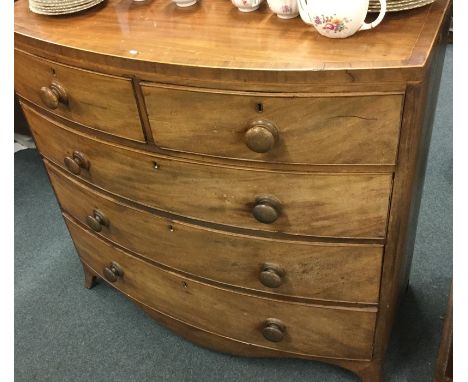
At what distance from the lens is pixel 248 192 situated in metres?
0.93

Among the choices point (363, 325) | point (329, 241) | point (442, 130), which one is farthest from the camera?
point (442, 130)

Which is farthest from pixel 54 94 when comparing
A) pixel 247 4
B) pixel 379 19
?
pixel 379 19

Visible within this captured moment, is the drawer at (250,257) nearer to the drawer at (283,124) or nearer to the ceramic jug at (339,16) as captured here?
the drawer at (283,124)

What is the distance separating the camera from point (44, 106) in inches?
45.6

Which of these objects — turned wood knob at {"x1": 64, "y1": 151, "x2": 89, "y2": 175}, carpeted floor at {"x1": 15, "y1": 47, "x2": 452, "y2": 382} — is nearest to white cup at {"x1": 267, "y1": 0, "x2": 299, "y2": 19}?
turned wood knob at {"x1": 64, "y1": 151, "x2": 89, "y2": 175}

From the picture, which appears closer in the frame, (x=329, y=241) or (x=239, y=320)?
(x=329, y=241)

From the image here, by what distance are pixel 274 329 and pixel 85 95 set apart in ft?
2.17

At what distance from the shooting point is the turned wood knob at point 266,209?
91 centimetres

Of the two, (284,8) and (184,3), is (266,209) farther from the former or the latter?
(184,3)

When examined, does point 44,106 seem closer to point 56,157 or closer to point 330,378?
point 56,157

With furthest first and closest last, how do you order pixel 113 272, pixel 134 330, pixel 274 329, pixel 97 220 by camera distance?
pixel 134 330
pixel 113 272
pixel 97 220
pixel 274 329

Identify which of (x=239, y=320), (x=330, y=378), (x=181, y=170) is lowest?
(x=330, y=378)

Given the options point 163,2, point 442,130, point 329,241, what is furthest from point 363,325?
point 442,130
